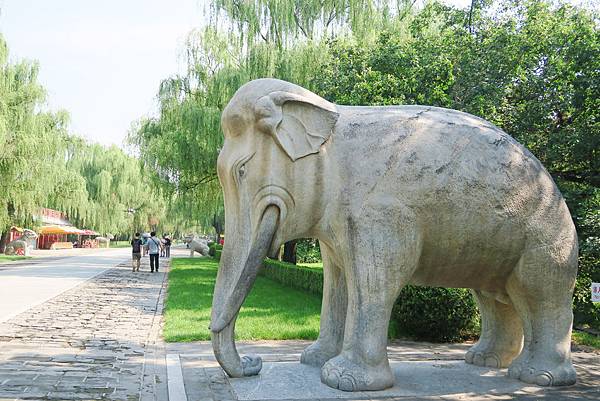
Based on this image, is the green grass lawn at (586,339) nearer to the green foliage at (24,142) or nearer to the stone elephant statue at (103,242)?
the green foliage at (24,142)

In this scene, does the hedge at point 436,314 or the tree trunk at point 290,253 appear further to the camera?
the tree trunk at point 290,253

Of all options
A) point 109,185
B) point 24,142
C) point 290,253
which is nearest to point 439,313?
point 290,253

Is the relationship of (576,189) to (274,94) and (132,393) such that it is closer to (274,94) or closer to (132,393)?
(274,94)

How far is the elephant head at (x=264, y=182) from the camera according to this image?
4.82 meters

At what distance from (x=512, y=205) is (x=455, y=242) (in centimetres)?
55

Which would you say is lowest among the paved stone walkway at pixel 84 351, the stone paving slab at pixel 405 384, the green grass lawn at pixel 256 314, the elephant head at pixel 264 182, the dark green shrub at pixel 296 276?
the paved stone walkway at pixel 84 351

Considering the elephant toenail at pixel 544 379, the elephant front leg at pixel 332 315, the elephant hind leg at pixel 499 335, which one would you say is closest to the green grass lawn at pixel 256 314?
the elephant front leg at pixel 332 315

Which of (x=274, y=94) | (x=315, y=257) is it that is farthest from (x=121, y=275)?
(x=274, y=94)

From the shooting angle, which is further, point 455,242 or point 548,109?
point 548,109

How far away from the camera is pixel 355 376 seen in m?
4.67

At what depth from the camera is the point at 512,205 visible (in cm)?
489

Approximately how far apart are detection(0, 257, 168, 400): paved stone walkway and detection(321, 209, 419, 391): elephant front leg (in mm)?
1588

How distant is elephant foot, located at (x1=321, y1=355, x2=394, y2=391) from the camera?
467cm

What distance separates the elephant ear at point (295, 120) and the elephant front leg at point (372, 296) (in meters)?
0.82
